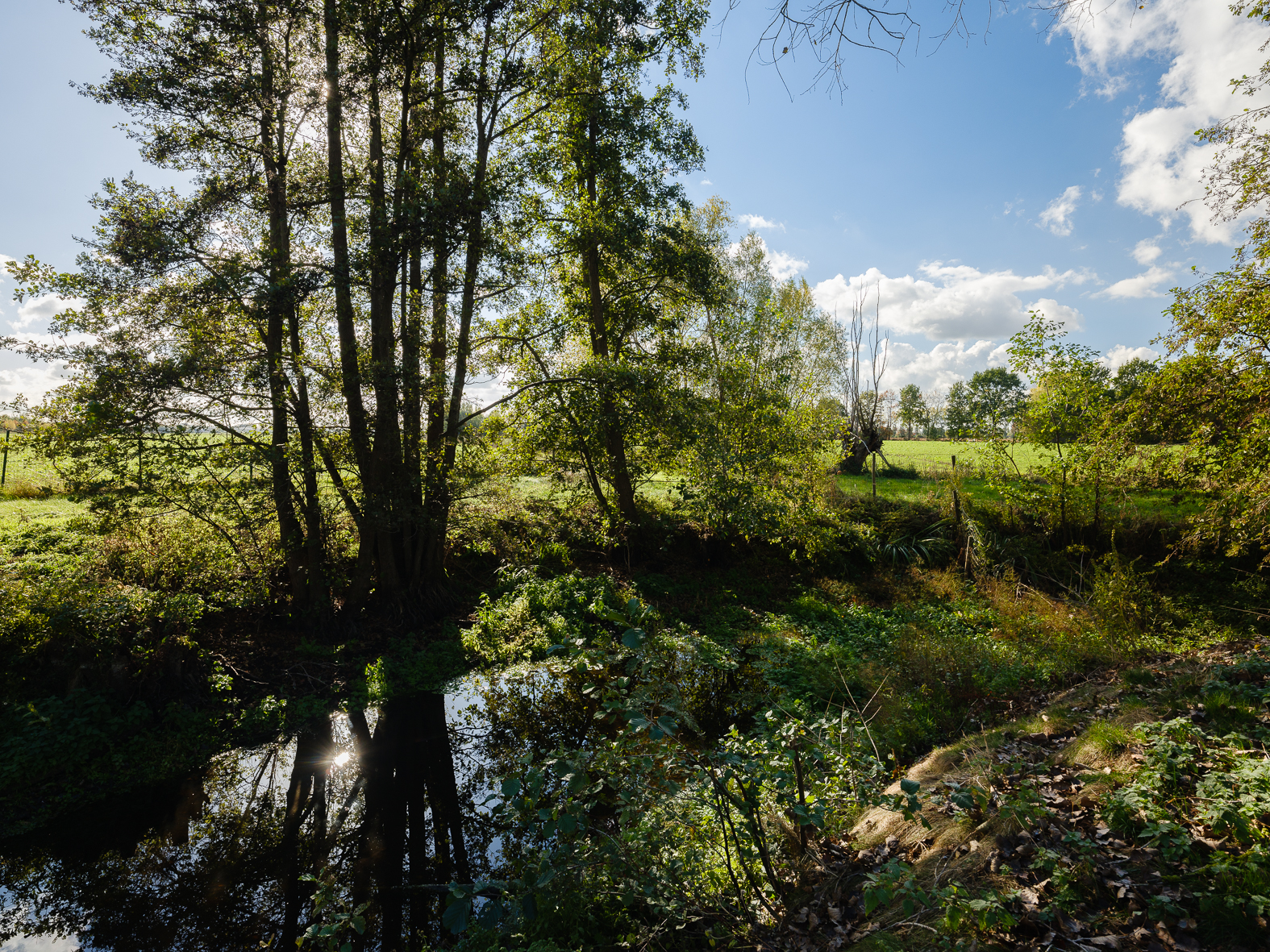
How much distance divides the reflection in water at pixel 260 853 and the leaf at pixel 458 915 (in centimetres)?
237

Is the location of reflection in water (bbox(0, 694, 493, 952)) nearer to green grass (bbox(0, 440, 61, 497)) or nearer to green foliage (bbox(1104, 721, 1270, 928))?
green foliage (bbox(1104, 721, 1270, 928))

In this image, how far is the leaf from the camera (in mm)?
1967

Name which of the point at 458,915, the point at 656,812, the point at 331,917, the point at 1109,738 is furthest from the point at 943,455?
the point at 458,915

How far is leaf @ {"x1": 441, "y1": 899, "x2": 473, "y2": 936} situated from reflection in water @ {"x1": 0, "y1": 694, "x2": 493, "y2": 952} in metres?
2.37

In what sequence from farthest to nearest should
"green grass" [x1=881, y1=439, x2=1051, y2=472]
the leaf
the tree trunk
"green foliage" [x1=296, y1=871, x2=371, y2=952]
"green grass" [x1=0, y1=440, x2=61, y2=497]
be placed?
"green grass" [x1=881, y1=439, x2=1051, y2=472] < "green grass" [x1=0, y1=440, x2=61, y2=497] < the tree trunk < "green foliage" [x1=296, y1=871, x2=371, y2=952] < the leaf

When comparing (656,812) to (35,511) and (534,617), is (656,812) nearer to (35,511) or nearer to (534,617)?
(534,617)

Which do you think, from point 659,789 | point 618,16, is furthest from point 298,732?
point 618,16

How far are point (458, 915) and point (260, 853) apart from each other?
415 cm

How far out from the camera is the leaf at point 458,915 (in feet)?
6.45

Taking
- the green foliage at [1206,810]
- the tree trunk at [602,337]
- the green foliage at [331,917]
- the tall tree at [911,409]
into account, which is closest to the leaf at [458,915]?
the green foliage at [331,917]

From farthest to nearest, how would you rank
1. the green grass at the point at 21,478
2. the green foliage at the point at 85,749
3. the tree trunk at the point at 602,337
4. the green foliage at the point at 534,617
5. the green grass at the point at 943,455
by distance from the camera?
the green grass at the point at 943,455 < the green grass at the point at 21,478 < the tree trunk at the point at 602,337 < the green foliage at the point at 534,617 < the green foliage at the point at 85,749

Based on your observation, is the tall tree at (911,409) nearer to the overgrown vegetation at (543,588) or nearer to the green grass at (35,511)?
the overgrown vegetation at (543,588)

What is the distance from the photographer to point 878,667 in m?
7.76

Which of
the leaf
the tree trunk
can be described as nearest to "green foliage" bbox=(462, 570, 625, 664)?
the tree trunk
